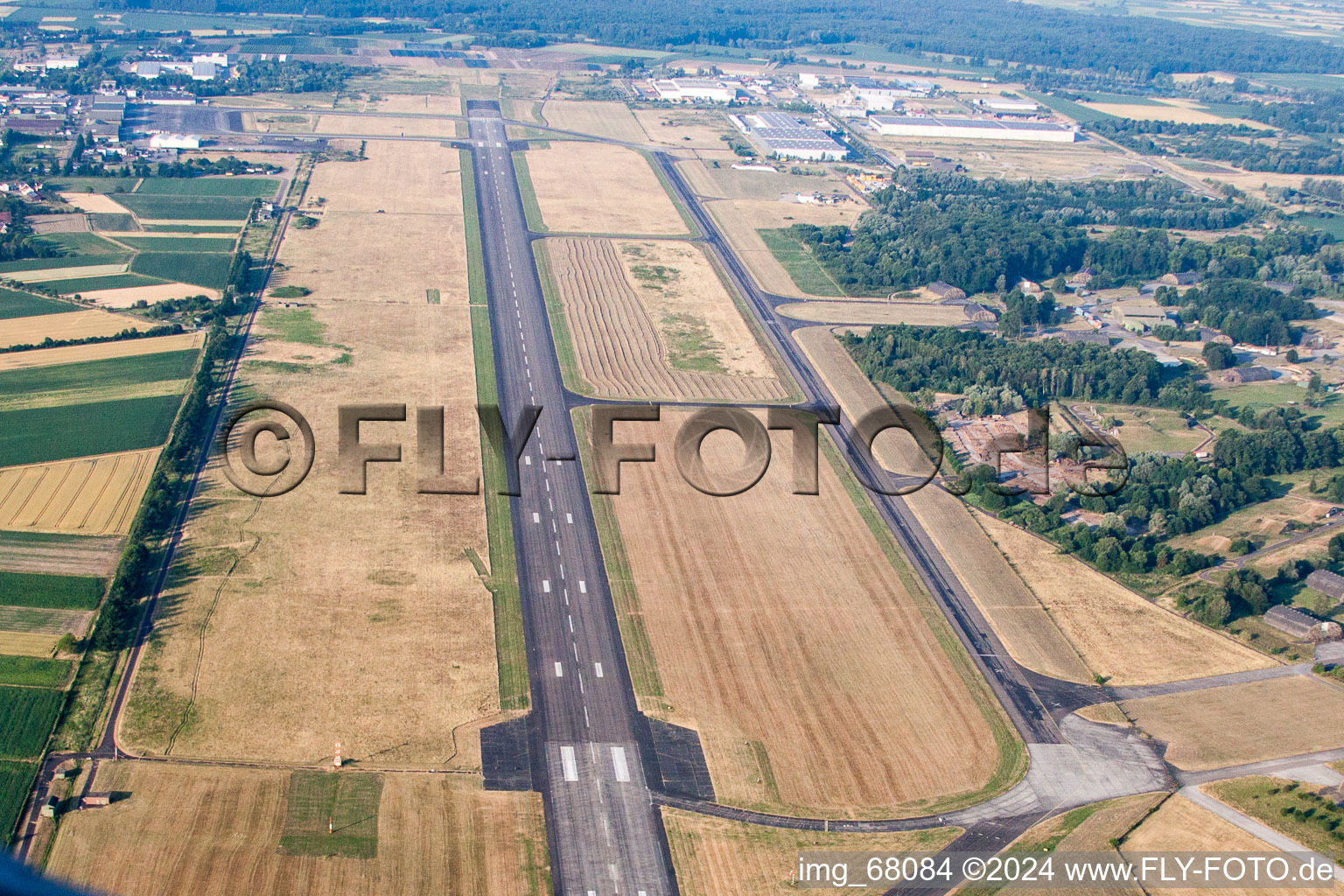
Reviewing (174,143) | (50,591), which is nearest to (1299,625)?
(50,591)

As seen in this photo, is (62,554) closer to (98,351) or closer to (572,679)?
(572,679)

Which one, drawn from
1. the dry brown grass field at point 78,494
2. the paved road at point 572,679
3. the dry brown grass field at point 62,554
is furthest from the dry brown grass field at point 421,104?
the dry brown grass field at point 62,554

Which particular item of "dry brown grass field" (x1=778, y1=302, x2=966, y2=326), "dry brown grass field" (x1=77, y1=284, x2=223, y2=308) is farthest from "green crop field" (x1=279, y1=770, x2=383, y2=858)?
"dry brown grass field" (x1=778, y1=302, x2=966, y2=326)

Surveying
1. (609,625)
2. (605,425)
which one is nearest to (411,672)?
(609,625)

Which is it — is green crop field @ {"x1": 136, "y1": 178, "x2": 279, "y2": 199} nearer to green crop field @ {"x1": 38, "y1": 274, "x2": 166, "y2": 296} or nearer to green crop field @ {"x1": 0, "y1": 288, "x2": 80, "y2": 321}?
green crop field @ {"x1": 38, "y1": 274, "x2": 166, "y2": 296}

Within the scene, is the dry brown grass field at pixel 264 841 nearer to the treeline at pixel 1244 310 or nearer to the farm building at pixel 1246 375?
the farm building at pixel 1246 375

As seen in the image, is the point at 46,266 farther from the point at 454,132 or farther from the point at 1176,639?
the point at 1176,639
